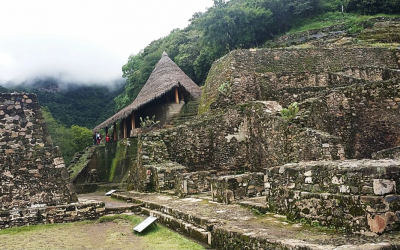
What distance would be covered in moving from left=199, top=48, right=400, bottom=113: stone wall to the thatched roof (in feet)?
11.9

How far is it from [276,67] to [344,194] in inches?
453

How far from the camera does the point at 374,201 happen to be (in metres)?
3.52

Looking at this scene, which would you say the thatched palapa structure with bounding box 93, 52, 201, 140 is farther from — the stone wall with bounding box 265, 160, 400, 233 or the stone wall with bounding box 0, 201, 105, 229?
the stone wall with bounding box 265, 160, 400, 233

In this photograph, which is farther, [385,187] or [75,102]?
[75,102]

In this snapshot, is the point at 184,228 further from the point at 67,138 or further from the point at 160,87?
the point at 67,138

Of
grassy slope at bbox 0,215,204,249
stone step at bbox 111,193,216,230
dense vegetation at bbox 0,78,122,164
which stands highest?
dense vegetation at bbox 0,78,122,164

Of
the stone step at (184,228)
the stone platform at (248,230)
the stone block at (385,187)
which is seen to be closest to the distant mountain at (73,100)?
the stone step at (184,228)

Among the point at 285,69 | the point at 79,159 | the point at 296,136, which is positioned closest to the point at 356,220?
the point at 296,136

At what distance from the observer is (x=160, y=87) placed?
19.3 metres

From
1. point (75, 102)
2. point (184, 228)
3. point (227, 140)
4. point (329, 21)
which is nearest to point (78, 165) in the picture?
point (227, 140)

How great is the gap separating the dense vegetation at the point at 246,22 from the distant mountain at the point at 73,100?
236 inches

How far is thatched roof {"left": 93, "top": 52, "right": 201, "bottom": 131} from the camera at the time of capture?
59.2ft

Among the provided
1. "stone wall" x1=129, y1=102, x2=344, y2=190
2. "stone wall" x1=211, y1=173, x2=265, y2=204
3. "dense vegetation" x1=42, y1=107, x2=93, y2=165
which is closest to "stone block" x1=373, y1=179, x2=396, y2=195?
"stone wall" x1=211, y1=173, x2=265, y2=204

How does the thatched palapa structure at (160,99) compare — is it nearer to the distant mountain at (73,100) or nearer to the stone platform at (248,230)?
the stone platform at (248,230)
